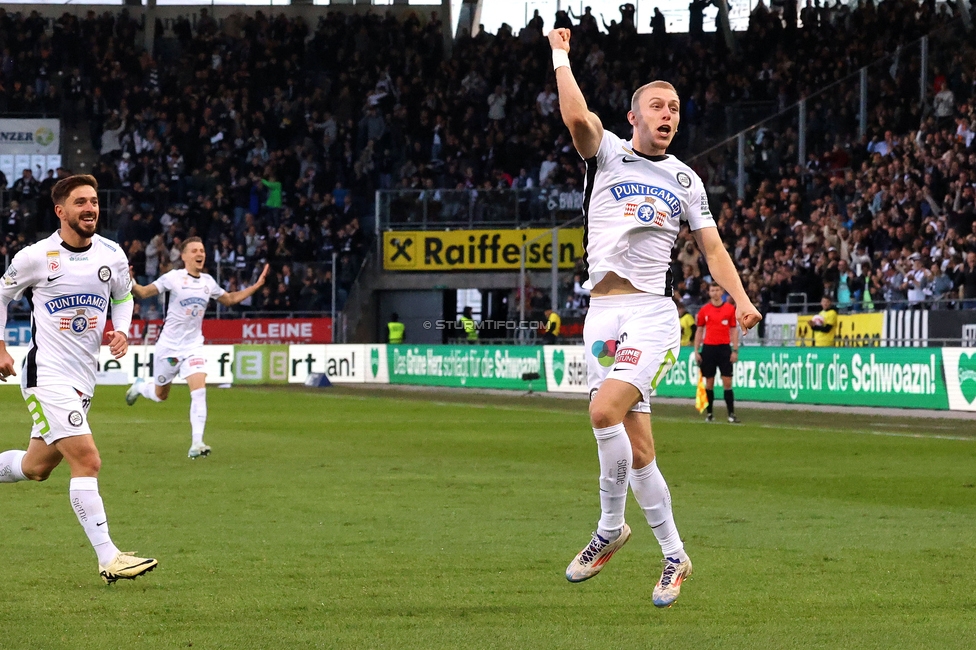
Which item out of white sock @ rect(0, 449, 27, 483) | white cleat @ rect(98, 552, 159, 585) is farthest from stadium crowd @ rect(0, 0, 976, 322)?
white cleat @ rect(98, 552, 159, 585)

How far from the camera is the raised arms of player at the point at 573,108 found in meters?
7.09

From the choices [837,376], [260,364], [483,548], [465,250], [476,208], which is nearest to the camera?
[483,548]

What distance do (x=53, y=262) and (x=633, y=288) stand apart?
3.44 metres

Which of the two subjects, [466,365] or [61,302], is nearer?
[61,302]

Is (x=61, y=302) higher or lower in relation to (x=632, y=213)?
lower

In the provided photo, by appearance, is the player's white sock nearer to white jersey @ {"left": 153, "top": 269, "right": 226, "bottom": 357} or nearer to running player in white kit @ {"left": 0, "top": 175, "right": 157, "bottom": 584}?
white jersey @ {"left": 153, "top": 269, "right": 226, "bottom": 357}

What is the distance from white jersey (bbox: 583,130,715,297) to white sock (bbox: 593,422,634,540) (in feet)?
2.60

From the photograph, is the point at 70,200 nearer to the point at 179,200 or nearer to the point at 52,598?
the point at 52,598

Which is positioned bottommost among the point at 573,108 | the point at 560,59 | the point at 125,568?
the point at 125,568

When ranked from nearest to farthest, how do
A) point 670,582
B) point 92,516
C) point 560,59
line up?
point 670,582, point 560,59, point 92,516

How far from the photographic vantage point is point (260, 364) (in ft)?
136

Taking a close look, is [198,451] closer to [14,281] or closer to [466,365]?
[14,281]

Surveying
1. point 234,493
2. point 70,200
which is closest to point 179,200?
point 234,493

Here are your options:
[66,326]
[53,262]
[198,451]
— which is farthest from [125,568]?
[198,451]
